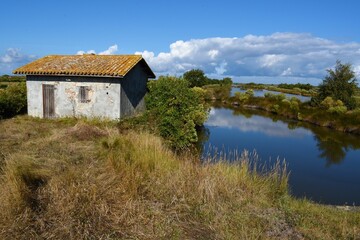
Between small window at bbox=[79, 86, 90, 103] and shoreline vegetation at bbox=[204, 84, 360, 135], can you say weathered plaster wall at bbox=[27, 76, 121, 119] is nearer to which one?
small window at bbox=[79, 86, 90, 103]

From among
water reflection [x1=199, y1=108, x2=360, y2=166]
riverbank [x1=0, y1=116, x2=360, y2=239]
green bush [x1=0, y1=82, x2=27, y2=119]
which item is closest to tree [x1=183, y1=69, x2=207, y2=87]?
water reflection [x1=199, y1=108, x2=360, y2=166]

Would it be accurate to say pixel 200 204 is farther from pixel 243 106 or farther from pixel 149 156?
pixel 243 106

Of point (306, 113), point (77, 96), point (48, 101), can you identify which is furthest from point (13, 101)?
point (306, 113)

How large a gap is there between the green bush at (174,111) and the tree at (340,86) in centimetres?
2140

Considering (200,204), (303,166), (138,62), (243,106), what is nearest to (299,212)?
(200,204)

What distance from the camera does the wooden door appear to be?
16422 mm

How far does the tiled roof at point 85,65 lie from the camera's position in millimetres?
15383

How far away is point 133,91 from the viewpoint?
56.5ft

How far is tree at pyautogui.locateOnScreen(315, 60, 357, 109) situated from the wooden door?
27.3m

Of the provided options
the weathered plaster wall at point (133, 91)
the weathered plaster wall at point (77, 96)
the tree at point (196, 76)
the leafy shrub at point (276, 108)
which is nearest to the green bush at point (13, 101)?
the weathered plaster wall at point (77, 96)

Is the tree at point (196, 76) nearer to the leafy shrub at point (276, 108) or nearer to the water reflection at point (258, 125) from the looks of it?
the leafy shrub at point (276, 108)

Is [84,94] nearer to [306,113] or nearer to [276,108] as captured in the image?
[306,113]

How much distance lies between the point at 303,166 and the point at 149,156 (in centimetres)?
1042

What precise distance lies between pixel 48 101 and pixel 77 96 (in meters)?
1.81
